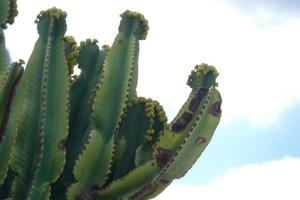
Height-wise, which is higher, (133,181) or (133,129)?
(133,129)

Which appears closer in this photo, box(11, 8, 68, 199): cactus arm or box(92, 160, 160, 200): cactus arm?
box(11, 8, 68, 199): cactus arm

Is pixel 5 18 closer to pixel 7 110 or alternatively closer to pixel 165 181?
pixel 7 110

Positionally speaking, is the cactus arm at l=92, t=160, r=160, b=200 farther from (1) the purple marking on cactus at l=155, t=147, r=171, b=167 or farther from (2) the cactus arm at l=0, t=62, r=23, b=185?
(2) the cactus arm at l=0, t=62, r=23, b=185

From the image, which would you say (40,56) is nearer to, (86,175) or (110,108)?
(110,108)

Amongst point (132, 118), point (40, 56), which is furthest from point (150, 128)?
point (40, 56)

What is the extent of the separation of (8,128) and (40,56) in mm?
620

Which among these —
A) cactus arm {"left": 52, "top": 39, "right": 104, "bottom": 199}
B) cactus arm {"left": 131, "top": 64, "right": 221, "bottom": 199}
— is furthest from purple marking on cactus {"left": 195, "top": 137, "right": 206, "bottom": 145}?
cactus arm {"left": 52, "top": 39, "right": 104, "bottom": 199}

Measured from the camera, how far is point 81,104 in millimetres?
5453

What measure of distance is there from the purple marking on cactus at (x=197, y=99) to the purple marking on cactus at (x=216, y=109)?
0.35 feet

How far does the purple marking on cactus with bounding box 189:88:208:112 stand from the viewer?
494 cm

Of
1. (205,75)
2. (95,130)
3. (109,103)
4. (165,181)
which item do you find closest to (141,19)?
(205,75)

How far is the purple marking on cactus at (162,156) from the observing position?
16.1ft

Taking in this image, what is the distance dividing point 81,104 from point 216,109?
1.21 meters

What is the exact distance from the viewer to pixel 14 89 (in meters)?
5.08
